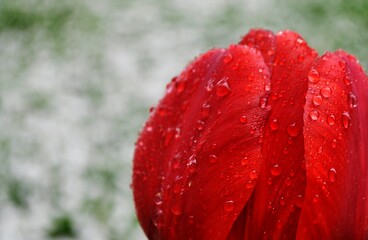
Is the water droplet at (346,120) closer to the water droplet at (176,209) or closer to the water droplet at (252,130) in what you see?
the water droplet at (252,130)

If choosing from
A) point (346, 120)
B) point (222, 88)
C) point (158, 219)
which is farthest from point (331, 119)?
point (158, 219)

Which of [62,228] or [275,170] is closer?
[275,170]

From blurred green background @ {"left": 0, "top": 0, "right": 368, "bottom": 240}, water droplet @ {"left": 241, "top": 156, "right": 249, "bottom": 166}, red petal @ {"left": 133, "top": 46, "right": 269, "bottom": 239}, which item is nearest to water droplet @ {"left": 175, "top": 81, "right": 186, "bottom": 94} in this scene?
red petal @ {"left": 133, "top": 46, "right": 269, "bottom": 239}

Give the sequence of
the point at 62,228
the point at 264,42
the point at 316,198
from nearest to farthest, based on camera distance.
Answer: the point at 316,198 < the point at 264,42 < the point at 62,228

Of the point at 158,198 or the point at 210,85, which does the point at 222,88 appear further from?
the point at 158,198

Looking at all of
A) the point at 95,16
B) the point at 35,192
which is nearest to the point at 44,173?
the point at 35,192

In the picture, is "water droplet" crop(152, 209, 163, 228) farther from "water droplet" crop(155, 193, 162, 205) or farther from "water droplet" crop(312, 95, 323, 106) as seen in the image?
"water droplet" crop(312, 95, 323, 106)

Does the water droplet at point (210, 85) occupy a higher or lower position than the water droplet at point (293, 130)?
higher

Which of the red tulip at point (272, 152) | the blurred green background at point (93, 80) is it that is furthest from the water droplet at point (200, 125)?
the blurred green background at point (93, 80)
